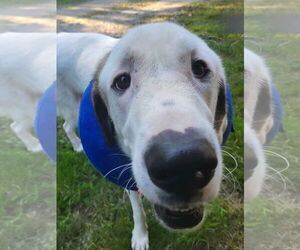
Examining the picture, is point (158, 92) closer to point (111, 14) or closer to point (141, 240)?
point (111, 14)

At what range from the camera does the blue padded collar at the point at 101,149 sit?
234cm

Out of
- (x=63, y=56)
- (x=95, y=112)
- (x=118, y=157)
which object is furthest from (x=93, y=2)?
(x=118, y=157)

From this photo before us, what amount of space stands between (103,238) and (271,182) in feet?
3.30

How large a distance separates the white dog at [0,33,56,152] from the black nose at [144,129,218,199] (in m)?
1.24

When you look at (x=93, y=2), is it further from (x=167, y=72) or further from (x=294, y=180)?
(x=294, y=180)

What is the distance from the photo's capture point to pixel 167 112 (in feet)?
5.73

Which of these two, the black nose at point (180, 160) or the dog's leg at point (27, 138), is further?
the dog's leg at point (27, 138)

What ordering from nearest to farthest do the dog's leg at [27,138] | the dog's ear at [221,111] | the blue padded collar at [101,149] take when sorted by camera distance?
the dog's ear at [221,111]
the blue padded collar at [101,149]
the dog's leg at [27,138]

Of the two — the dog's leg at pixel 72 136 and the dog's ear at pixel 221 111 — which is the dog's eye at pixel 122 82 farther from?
the dog's leg at pixel 72 136

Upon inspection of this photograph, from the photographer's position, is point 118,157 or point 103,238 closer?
point 118,157

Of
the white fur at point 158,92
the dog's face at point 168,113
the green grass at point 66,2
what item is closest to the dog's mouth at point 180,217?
the dog's face at point 168,113

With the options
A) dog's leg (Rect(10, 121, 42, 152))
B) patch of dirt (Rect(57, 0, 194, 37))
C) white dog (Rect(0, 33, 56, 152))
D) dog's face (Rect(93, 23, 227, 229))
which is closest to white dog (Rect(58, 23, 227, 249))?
dog's face (Rect(93, 23, 227, 229))

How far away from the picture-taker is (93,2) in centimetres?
267

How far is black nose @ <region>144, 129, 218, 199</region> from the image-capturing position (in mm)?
1688
